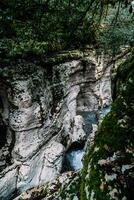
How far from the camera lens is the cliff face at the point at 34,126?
12.5 metres

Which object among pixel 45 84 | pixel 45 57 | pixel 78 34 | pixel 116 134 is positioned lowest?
pixel 116 134

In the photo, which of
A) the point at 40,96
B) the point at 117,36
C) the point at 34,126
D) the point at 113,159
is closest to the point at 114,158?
the point at 113,159

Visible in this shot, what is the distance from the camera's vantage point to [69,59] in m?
15.1

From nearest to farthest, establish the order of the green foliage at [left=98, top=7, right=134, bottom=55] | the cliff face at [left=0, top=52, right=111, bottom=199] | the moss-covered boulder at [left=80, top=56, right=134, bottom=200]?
the moss-covered boulder at [left=80, top=56, right=134, bottom=200] → the cliff face at [left=0, top=52, right=111, bottom=199] → the green foliage at [left=98, top=7, right=134, bottom=55]

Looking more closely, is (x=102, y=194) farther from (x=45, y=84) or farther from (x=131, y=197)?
(x=45, y=84)

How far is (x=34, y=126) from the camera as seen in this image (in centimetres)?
1314

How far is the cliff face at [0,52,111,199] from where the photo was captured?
12.5 meters

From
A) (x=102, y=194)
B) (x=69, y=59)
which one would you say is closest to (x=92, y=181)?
(x=102, y=194)

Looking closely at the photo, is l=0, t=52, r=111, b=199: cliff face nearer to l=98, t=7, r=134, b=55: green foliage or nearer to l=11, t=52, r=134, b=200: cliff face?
l=98, t=7, r=134, b=55: green foliage

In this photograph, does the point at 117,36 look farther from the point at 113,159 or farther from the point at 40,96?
the point at 113,159

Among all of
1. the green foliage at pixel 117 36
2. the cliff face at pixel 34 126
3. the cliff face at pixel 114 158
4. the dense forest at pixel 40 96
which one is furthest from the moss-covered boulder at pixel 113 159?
the green foliage at pixel 117 36

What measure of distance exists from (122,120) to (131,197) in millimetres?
527

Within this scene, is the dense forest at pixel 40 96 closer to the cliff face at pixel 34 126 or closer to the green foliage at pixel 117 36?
the cliff face at pixel 34 126

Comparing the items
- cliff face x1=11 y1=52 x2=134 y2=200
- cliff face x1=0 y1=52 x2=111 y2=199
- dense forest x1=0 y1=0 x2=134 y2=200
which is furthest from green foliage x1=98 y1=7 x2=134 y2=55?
cliff face x1=11 y1=52 x2=134 y2=200
